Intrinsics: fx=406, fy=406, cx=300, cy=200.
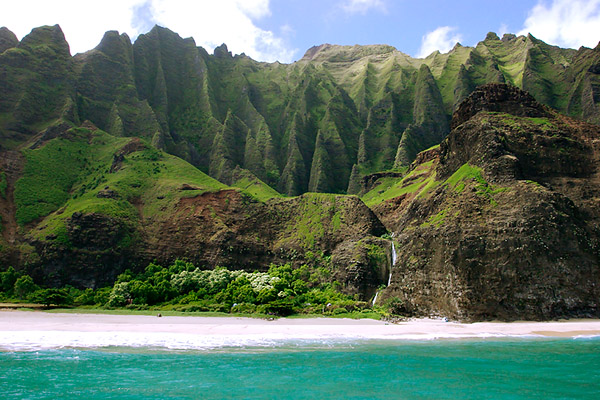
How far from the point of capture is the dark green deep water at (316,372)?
67.7 feet

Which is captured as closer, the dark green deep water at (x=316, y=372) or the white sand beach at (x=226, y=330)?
the dark green deep water at (x=316, y=372)

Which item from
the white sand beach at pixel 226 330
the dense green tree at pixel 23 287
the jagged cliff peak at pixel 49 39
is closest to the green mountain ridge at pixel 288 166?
the jagged cliff peak at pixel 49 39

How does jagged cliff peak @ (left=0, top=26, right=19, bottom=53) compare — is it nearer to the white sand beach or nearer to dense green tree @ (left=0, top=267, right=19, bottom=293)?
dense green tree @ (left=0, top=267, right=19, bottom=293)

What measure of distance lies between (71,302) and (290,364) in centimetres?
4686

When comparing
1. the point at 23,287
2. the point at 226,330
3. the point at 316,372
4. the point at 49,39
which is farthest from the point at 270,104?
the point at 316,372

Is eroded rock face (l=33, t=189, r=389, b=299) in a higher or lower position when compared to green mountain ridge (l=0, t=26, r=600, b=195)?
lower

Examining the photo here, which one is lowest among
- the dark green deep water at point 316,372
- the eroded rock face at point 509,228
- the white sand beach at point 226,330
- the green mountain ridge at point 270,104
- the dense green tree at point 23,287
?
the dark green deep water at point 316,372

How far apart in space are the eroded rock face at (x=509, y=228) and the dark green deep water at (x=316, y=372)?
11432 millimetres

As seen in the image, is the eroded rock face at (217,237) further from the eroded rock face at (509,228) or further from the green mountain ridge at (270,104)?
the green mountain ridge at (270,104)

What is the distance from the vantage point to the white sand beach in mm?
33844

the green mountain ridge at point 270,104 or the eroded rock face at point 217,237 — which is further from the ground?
the green mountain ridge at point 270,104

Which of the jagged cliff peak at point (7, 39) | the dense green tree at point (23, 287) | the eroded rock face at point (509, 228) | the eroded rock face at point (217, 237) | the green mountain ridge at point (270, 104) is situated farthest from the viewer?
the jagged cliff peak at point (7, 39)

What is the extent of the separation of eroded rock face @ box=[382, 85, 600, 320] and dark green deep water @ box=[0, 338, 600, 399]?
11.4 metres

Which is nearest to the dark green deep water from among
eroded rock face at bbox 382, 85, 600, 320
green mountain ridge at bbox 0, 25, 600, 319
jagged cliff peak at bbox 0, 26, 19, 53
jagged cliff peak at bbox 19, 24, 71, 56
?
eroded rock face at bbox 382, 85, 600, 320
